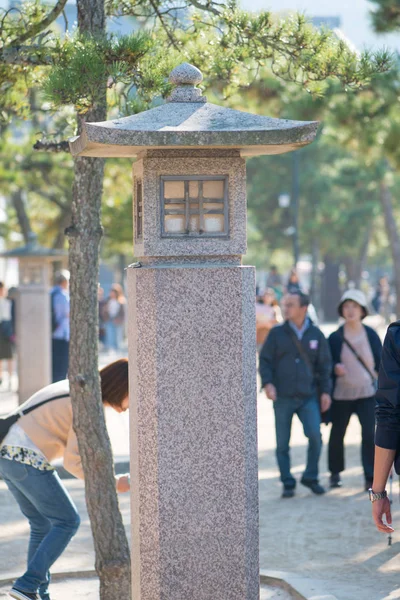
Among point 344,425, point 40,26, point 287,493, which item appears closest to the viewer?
point 40,26

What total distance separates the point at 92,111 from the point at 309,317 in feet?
14.7

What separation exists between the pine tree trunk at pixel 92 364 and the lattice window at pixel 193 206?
1.15 meters

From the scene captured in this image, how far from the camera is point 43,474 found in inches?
217

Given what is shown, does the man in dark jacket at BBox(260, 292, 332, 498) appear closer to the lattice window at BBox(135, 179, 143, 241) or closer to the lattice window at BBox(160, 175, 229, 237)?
the lattice window at BBox(135, 179, 143, 241)

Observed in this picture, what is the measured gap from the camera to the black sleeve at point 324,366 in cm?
972

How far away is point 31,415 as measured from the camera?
221 inches

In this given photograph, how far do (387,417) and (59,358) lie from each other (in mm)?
11230

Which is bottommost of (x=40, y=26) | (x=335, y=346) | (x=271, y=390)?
(x=271, y=390)

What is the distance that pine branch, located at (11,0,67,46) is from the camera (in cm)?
605

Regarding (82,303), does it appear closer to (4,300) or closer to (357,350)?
(357,350)

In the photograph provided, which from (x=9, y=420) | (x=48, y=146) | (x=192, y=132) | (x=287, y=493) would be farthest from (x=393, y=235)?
(x=192, y=132)

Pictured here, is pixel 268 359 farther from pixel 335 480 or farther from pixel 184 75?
pixel 184 75

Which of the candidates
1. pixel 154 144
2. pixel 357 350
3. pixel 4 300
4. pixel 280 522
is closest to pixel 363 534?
pixel 280 522

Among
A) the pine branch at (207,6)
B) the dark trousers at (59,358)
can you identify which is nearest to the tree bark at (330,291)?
the dark trousers at (59,358)
